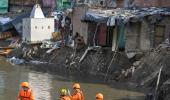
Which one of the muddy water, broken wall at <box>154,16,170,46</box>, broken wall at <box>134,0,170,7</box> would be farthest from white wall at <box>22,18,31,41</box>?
broken wall at <box>154,16,170,46</box>

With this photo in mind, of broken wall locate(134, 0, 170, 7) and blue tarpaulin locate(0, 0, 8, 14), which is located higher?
broken wall locate(134, 0, 170, 7)

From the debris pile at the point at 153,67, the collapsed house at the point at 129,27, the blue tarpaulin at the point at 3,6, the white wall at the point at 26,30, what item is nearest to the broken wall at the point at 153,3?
the collapsed house at the point at 129,27

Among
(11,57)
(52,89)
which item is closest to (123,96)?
(52,89)

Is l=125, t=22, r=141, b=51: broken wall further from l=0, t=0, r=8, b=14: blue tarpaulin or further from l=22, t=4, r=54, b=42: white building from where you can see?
l=0, t=0, r=8, b=14: blue tarpaulin

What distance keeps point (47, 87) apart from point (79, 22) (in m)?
11.3

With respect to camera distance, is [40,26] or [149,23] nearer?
[149,23]

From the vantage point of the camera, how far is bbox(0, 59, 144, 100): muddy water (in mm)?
26891

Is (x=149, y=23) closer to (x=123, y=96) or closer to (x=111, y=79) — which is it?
(x=111, y=79)

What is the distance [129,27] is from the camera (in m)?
34.1

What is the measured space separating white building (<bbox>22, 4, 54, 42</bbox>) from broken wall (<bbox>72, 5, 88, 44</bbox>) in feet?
15.4

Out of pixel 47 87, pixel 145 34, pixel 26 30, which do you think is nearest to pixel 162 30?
pixel 145 34

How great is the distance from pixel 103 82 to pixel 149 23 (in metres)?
4.92

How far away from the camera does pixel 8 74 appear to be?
3453cm

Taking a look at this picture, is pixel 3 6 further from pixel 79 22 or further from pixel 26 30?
pixel 79 22
